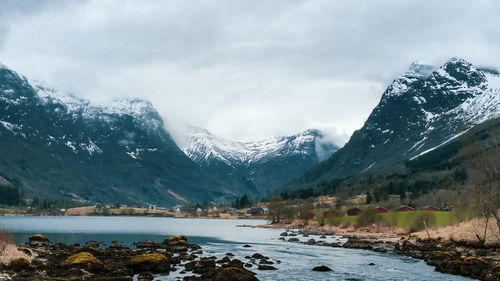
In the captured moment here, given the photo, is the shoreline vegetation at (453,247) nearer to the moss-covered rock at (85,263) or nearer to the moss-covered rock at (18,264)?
the moss-covered rock at (85,263)

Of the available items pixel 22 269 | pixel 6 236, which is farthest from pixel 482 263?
pixel 6 236

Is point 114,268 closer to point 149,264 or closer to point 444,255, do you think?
point 149,264

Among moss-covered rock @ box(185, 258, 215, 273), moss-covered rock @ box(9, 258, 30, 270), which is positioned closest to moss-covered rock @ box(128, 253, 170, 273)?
moss-covered rock @ box(185, 258, 215, 273)

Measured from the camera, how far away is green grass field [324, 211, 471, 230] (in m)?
119

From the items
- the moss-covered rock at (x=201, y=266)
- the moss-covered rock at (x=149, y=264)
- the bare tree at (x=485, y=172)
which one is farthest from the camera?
the bare tree at (x=485, y=172)

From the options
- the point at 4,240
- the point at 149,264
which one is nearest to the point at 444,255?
the point at 149,264

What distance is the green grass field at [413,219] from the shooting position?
119 m

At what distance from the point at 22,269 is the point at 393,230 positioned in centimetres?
→ 11050

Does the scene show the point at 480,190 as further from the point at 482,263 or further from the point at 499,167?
the point at 482,263

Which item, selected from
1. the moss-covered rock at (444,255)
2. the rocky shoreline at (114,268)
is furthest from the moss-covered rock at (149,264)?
the moss-covered rock at (444,255)

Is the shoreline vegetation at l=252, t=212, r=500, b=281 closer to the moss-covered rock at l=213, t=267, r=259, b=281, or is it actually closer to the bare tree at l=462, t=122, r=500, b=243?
the bare tree at l=462, t=122, r=500, b=243

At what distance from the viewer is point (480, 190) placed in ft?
256

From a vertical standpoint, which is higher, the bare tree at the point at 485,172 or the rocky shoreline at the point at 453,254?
the bare tree at the point at 485,172

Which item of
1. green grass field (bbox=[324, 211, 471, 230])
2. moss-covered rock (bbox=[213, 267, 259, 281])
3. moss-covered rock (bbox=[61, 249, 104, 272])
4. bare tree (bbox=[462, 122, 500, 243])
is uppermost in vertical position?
bare tree (bbox=[462, 122, 500, 243])
